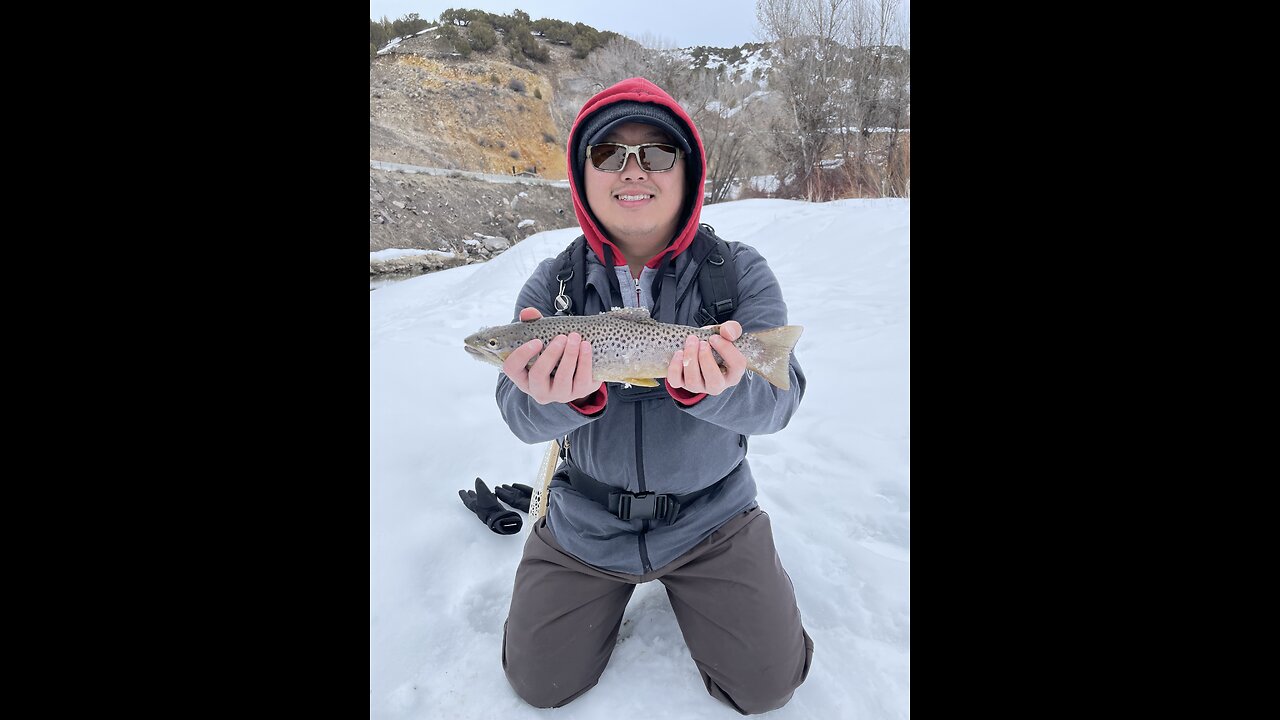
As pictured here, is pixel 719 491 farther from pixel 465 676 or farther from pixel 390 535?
pixel 390 535

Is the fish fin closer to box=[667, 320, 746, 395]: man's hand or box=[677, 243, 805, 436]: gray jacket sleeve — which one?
box=[667, 320, 746, 395]: man's hand

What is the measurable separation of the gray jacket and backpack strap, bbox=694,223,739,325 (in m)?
0.04

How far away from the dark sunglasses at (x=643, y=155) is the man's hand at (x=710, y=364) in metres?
0.87

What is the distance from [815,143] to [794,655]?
17.1 meters

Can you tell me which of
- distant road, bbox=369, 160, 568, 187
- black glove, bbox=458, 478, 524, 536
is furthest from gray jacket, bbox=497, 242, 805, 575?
distant road, bbox=369, 160, 568, 187

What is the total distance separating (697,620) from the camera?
2400 millimetres

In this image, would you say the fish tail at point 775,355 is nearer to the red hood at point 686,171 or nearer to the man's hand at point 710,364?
the man's hand at point 710,364

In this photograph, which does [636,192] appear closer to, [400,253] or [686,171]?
[686,171]

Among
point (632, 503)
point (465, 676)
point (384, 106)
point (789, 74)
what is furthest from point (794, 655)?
point (384, 106)

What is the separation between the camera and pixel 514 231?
23.8 meters

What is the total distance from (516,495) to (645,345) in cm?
196

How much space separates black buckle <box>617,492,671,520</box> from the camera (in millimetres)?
2373

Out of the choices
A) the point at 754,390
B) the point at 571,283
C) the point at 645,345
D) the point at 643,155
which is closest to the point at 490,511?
the point at 571,283
